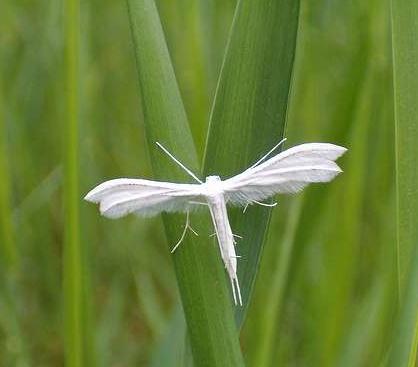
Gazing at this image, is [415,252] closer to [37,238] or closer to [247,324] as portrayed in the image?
[247,324]

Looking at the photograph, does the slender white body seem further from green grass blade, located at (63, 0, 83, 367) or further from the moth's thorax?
green grass blade, located at (63, 0, 83, 367)

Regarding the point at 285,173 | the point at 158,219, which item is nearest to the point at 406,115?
the point at 285,173

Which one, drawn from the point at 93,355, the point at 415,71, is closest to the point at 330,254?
the point at 93,355

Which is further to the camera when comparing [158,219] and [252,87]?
[158,219]

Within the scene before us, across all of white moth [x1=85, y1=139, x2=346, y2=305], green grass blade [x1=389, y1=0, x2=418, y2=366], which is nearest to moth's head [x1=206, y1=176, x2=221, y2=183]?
white moth [x1=85, y1=139, x2=346, y2=305]

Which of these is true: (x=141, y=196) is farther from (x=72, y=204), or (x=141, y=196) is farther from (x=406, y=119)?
(x=406, y=119)
